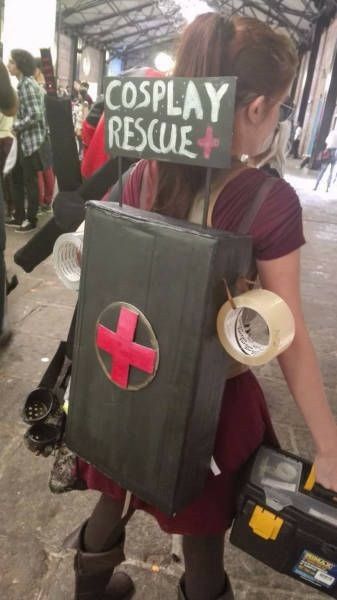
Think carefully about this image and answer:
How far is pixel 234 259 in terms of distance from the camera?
0.78 m

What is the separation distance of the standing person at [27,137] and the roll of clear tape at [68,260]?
3.92m

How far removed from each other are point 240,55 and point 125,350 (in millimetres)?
546

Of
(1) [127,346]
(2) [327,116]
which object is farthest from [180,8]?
(1) [127,346]

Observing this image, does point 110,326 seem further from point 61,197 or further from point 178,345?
point 61,197

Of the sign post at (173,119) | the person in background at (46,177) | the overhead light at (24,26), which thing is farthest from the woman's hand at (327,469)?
the overhead light at (24,26)

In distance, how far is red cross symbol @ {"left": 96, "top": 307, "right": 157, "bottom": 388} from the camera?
0.84 meters

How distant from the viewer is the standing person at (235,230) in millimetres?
821

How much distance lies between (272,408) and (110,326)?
5.93ft

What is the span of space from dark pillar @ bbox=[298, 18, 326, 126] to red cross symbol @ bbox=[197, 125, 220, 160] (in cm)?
1774

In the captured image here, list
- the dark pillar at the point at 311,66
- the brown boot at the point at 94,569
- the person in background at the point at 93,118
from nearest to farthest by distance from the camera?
the brown boot at the point at 94,569 → the person in background at the point at 93,118 → the dark pillar at the point at 311,66

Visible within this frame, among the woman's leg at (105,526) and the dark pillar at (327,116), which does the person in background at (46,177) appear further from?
the dark pillar at (327,116)

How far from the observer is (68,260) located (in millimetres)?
1083

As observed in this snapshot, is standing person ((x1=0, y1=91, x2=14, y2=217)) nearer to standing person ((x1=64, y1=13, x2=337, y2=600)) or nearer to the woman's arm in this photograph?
standing person ((x1=64, y1=13, x2=337, y2=600))

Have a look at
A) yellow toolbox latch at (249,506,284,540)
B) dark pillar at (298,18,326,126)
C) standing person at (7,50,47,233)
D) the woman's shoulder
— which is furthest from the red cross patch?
dark pillar at (298,18,326,126)
